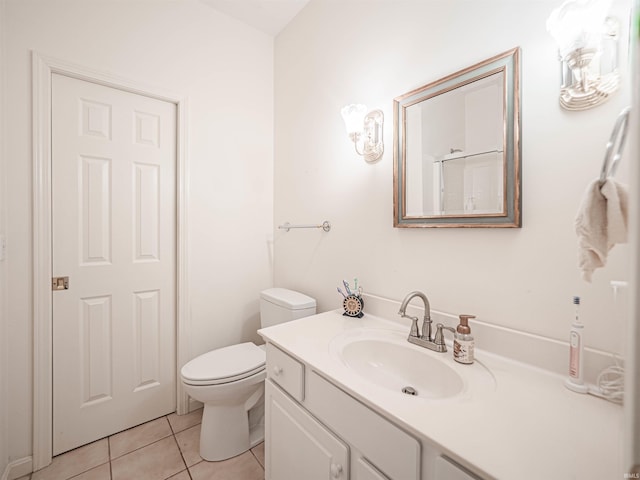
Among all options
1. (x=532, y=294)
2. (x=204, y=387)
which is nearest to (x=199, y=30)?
(x=204, y=387)

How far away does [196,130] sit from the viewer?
72.5 inches

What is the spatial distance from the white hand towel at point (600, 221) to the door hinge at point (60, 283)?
2074mm

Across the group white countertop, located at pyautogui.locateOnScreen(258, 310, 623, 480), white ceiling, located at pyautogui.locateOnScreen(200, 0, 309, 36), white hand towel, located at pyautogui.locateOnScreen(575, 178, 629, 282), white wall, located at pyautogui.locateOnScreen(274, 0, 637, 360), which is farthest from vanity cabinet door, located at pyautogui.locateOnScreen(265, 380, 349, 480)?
white ceiling, located at pyautogui.locateOnScreen(200, 0, 309, 36)

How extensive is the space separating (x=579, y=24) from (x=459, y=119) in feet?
1.27

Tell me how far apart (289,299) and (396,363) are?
2.53 feet

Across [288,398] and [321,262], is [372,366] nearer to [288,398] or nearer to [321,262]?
[288,398]

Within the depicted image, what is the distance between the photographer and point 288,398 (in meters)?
1.07

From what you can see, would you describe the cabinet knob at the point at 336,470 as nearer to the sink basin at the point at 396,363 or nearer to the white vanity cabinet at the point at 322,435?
the white vanity cabinet at the point at 322,435

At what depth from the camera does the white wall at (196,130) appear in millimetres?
1354

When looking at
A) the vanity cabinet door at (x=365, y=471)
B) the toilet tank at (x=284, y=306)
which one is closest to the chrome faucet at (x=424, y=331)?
the vanity cabinet door at (x=365, y=471)

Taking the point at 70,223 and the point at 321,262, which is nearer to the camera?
the point at 70,223

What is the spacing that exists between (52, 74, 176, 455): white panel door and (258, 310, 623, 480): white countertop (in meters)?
1.30

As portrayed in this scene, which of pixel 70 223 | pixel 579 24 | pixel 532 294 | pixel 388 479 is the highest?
pixel 579 24

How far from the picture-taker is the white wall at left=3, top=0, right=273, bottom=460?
4.44 feet
